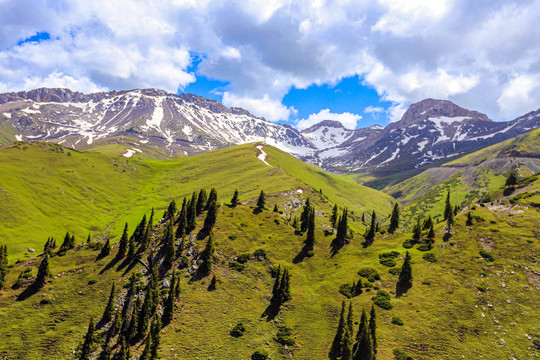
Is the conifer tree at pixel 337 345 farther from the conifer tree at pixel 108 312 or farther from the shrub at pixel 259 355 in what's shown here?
the conifer tree at pixel 108 312

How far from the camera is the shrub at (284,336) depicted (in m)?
57.6

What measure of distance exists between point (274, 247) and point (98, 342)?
2095 inches

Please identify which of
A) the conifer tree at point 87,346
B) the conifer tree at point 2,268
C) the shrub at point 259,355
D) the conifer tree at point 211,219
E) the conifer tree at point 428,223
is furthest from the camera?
the conifer tree at point 428,223

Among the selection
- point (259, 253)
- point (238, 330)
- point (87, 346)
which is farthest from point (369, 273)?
point (87, 346)

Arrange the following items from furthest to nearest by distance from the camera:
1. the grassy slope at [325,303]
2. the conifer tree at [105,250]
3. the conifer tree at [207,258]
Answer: the conifer tree at [105,250] → the conifer tree at [207,258] → the grassy slope at [325,303]

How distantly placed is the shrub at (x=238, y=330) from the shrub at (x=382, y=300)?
106ft

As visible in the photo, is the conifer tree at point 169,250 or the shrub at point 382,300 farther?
the conifer tree at point 169,250

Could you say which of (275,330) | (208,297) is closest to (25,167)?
(208,297)

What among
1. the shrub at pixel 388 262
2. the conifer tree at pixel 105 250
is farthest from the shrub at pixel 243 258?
the conifer tree at pixel 105 250

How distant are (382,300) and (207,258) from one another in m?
48.2

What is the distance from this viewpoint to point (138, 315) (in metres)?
62.4

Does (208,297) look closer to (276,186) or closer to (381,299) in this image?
(381,299)

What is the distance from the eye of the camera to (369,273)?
7594 centimetres

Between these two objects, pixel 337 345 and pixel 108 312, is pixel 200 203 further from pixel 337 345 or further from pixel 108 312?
pixel 337 345
